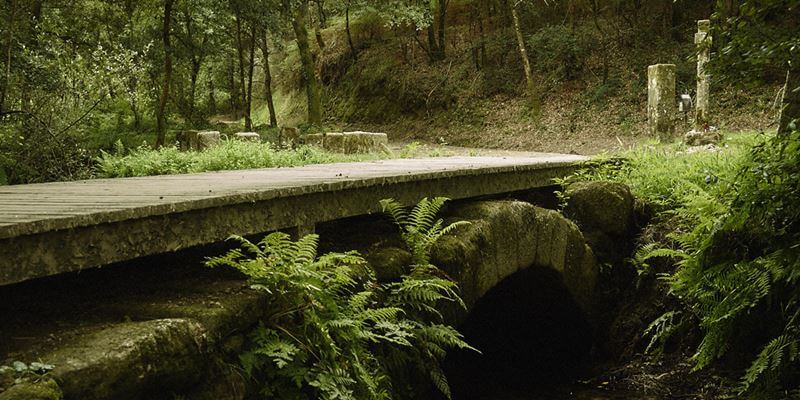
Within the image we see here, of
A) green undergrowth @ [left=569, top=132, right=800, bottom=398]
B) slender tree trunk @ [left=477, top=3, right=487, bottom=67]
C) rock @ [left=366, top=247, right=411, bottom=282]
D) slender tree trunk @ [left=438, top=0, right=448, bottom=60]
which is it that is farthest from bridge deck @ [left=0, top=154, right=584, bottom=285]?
slender tree trunk @ [left=438, top=0, right=448, bottom=60]

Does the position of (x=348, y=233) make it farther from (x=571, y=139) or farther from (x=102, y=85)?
(x=571, y=139)

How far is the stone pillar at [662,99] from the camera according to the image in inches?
569

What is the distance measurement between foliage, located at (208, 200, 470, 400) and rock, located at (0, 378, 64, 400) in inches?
40.0

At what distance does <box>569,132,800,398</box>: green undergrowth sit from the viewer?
230 inches

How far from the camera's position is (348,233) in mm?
5727

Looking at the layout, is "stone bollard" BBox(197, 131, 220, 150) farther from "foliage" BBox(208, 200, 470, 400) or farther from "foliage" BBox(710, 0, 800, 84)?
"foliage" BBox(710, 0, 800, 84)

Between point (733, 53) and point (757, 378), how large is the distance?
2852mm

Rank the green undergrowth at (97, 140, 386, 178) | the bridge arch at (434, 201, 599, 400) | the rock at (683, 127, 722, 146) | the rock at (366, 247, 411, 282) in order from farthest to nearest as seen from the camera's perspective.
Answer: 1. the rock at (683, 127, 722, 146)
2. the green undergrowth at (97, 140, 386, 178)
3. the bridge arch at (434, 201, 599, 400)
4. the rock at (366, 247, 411, 282)

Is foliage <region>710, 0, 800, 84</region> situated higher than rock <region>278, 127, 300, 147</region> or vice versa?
foliage <region>710, 0, 800, 84</region>

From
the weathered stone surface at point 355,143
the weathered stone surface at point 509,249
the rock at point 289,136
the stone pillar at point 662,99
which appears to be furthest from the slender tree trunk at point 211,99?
the weathered stone surface at point 509,249

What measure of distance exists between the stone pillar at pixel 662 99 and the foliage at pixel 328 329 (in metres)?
11.2

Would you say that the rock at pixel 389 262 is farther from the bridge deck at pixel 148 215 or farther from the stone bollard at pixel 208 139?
the stone bollard at pixel 208 139

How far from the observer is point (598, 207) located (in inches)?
336

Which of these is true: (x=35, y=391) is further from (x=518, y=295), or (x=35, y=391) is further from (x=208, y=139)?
(x=208, y=139)
